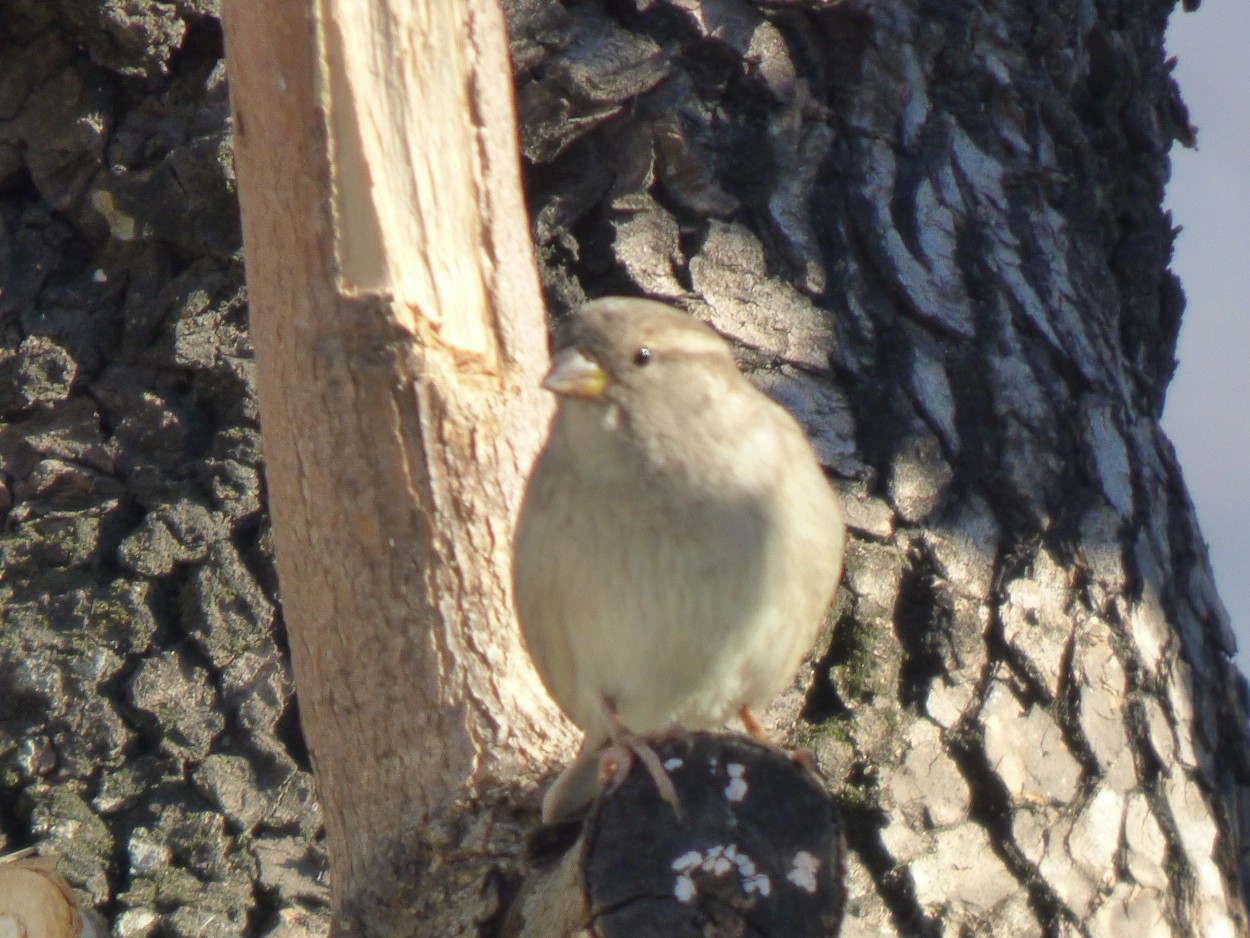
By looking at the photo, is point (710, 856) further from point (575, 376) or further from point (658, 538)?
point (575, 376)

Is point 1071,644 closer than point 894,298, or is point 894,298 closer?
point 1071,644

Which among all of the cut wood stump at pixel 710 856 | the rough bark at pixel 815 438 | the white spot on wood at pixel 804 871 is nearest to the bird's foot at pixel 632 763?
the cut wood stump at pixel 710 856

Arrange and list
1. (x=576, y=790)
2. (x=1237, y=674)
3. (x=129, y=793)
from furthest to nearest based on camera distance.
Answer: (x=1237, y=674)
(x=129, y=793)
(x=576, y=790)

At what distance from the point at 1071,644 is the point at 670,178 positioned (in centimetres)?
134

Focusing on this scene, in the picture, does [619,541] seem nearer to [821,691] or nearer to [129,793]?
[821,691]

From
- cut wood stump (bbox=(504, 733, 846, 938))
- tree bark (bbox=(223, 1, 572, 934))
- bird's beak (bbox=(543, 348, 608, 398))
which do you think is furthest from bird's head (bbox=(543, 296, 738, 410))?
cut wood stump (bbox=(504, 733, 846, 938))

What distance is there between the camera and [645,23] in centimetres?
380

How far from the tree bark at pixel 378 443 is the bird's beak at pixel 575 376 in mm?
172

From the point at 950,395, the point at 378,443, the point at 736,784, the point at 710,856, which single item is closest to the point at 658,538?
the point at 378,443

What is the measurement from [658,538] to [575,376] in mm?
336

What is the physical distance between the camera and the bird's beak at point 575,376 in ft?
9.86

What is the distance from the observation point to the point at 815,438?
3.53 meters

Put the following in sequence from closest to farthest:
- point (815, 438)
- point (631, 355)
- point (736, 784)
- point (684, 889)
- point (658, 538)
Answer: point (684, 889)
point (736, 784)
point (658, 538)
point (631, 355)
point (815, 438)

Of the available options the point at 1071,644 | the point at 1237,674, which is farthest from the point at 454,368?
the point at 1237,674
